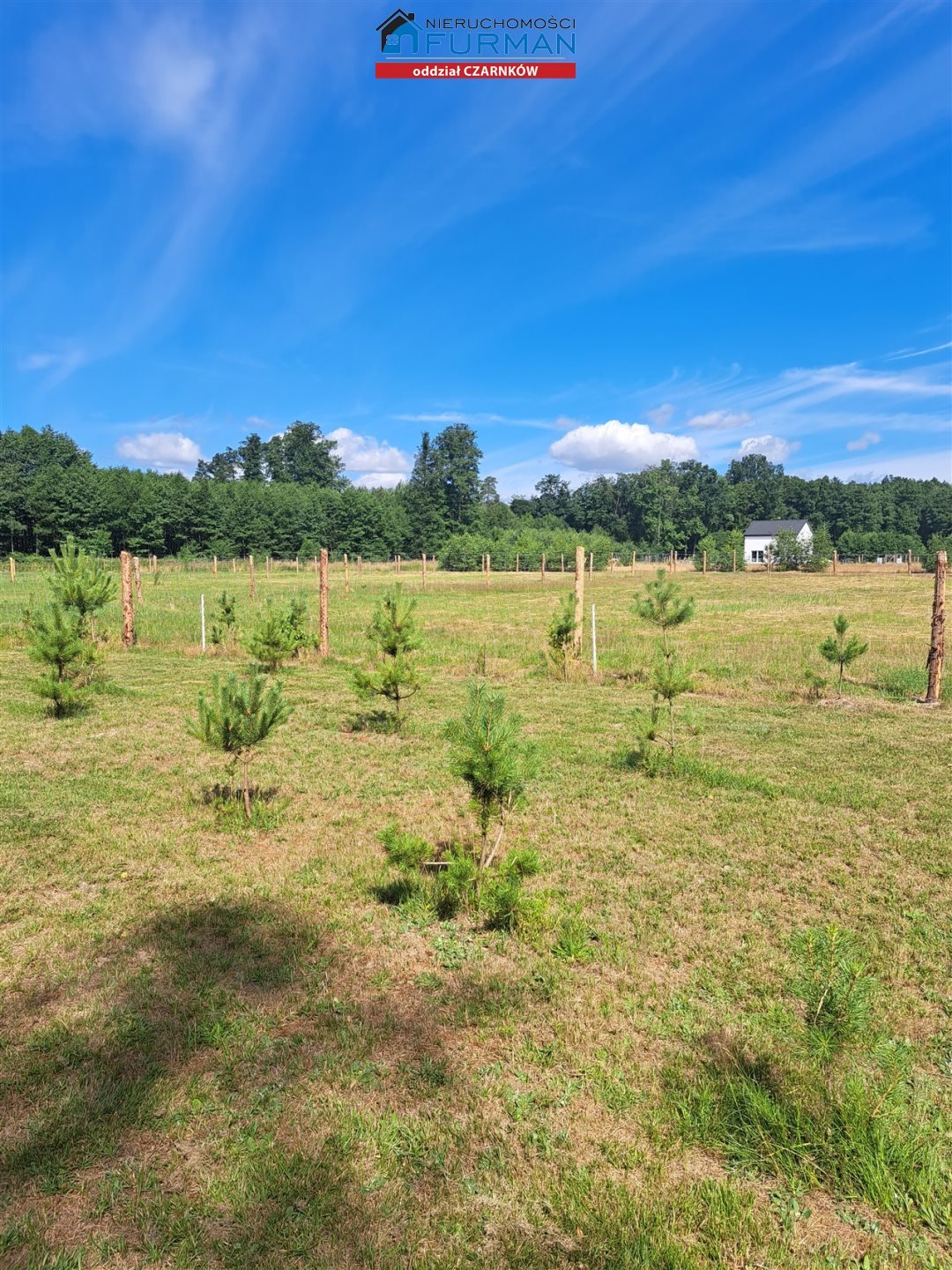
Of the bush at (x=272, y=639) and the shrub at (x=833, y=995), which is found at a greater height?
the bush at (x=272, y=639)

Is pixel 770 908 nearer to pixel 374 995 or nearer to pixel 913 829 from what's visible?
pixel 913 829

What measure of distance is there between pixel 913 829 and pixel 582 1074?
4.21 m

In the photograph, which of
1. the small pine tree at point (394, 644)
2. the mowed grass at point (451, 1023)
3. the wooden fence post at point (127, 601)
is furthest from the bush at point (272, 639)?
the mowed grass at point (451, 1023)

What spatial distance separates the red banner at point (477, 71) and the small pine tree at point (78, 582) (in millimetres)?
8308

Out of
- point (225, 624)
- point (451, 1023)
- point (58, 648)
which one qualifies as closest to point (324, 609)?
point (225, 624)

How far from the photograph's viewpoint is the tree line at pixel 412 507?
5791 cm

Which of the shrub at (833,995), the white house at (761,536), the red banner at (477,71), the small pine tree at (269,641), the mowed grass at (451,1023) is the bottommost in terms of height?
the mowed grass at (451,1023)

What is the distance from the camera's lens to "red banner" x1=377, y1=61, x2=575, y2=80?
9.36 metres

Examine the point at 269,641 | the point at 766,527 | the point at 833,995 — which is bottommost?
the point at 833,995

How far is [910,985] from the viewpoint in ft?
11.8

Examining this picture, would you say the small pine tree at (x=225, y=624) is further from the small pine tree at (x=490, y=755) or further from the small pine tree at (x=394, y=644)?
the small pine tree at (x=490, y=755)

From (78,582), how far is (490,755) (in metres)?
9.16

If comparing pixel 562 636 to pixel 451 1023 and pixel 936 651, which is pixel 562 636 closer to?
pixel 936 651

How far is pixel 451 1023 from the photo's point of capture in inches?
131
